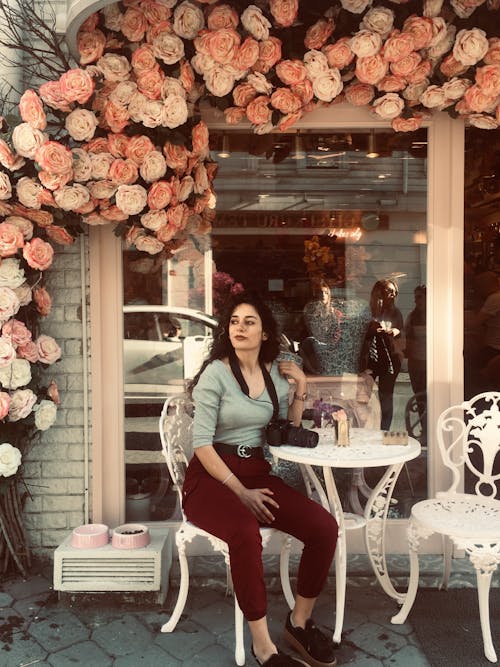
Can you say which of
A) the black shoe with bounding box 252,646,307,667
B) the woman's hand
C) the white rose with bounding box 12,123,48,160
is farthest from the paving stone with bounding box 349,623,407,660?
the white rose with bounding box 12,123,48,160

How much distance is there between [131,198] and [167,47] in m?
0.73

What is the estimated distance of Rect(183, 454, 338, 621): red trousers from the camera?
9.63 ft

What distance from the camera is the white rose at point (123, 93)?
3.46 m

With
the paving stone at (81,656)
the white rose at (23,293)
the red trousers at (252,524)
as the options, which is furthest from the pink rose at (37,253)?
the paving stone at (81,656)

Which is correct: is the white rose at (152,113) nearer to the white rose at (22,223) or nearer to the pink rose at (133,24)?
the pink rose at (133,24)

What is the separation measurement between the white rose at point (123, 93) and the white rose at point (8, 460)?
176cm

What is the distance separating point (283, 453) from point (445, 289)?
155 cm

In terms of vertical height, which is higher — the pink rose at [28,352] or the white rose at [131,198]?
the white rose at [131,198]

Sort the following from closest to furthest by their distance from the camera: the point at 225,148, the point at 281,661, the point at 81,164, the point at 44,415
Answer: the point at 281,661
the point at 81,164
the point at 44,415
the point at 225,148

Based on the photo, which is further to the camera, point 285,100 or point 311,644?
point 285,100

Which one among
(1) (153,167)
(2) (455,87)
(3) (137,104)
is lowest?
(1) (153,167)

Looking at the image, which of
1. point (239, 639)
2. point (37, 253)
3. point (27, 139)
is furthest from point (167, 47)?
point (239, 639)

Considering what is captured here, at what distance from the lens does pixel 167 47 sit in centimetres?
347

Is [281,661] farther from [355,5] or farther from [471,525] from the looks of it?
[355,5]
